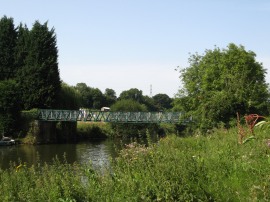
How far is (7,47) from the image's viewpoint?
51719 millimetres

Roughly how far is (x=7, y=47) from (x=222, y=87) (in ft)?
104

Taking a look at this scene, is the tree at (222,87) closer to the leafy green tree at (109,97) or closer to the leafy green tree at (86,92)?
the leafy green tree at (86,92)

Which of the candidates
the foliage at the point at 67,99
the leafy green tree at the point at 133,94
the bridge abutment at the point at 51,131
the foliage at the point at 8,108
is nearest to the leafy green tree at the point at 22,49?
the foliage at the point at 8,108

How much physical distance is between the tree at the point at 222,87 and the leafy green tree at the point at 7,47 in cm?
2272

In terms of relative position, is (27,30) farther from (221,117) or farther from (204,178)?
(204,178)

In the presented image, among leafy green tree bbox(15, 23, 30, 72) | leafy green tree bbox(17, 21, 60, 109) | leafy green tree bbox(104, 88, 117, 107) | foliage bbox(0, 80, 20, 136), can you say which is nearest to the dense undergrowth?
foliage bbox(0, 80, 20, 136)

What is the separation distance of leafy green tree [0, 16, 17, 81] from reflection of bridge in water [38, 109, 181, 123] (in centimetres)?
742

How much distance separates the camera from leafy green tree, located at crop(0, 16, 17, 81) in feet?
167

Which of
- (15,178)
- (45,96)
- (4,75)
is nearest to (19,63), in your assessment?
(4,75)

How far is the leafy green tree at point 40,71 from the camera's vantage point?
160 ft

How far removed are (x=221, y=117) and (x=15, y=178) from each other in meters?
18.8

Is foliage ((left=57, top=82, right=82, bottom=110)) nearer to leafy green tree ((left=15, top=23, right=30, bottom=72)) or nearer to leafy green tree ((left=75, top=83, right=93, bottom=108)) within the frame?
Result: leafy green tree ((left=15, top=23, right=30, bottom=72))

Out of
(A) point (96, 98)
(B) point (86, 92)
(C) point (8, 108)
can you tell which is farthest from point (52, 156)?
(A) point (96, 98)

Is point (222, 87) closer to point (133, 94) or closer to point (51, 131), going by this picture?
point (51, 131)
